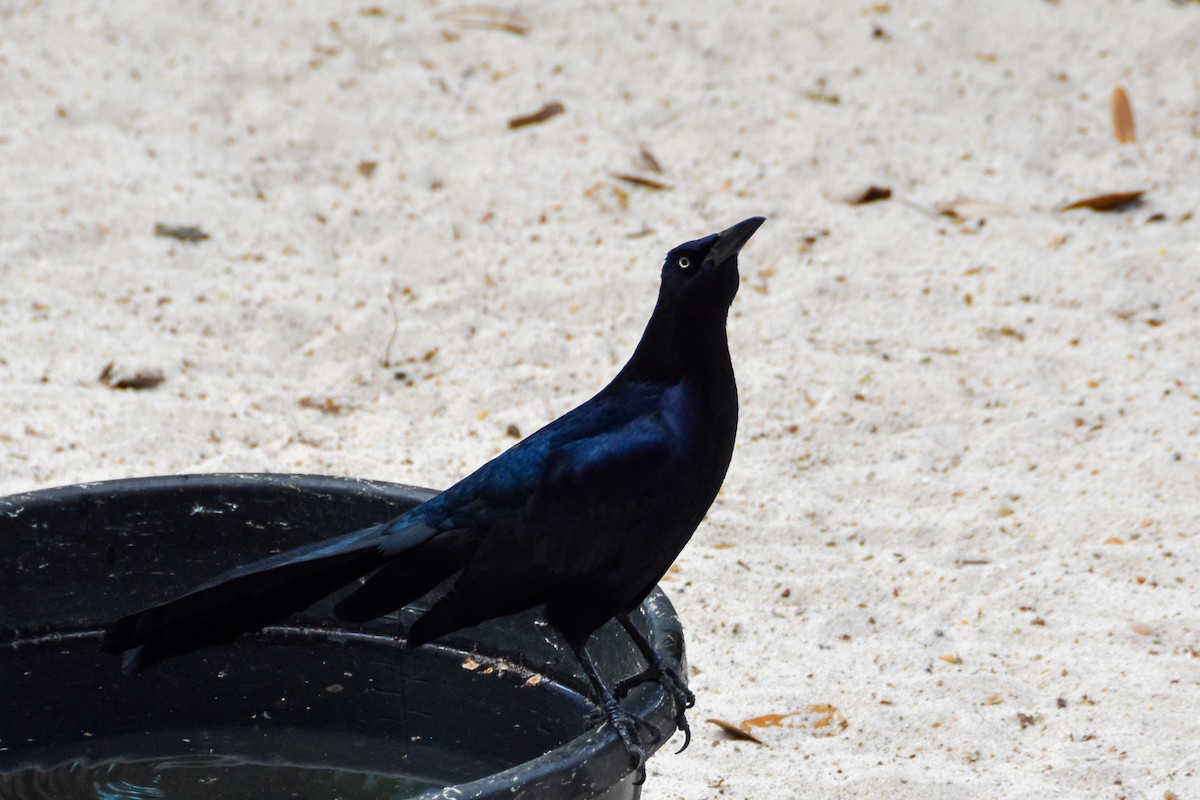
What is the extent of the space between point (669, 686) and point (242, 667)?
3.06 feet

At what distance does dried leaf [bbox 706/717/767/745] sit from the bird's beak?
954 mm

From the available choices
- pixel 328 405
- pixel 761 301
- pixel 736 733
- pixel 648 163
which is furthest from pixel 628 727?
pixel 648 163

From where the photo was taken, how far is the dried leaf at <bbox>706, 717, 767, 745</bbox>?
2719 mm

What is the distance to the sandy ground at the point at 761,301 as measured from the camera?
2930 mm

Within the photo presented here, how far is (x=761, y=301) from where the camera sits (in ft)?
14.1

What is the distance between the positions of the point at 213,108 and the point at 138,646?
346 cm

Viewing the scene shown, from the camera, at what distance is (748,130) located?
203 inches

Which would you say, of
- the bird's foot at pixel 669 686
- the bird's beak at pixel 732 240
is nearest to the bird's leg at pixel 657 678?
the bird's foot at pixel 669 686

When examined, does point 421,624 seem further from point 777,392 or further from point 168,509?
point 777,392

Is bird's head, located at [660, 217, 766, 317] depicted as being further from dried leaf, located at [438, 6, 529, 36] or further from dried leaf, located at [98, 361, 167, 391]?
Result: dried leaf, located at [438, 6, 529, 36]

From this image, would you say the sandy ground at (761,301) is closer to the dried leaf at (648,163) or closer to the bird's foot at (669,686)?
the dried leaf at (648,163)

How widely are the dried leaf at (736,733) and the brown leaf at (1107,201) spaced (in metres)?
2.59

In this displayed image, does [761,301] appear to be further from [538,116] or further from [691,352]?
[691,352]

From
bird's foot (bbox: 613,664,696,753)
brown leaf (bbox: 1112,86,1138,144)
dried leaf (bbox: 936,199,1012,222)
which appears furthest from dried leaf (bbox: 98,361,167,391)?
brown leaf (bbox: 1112,86,1138,144)
